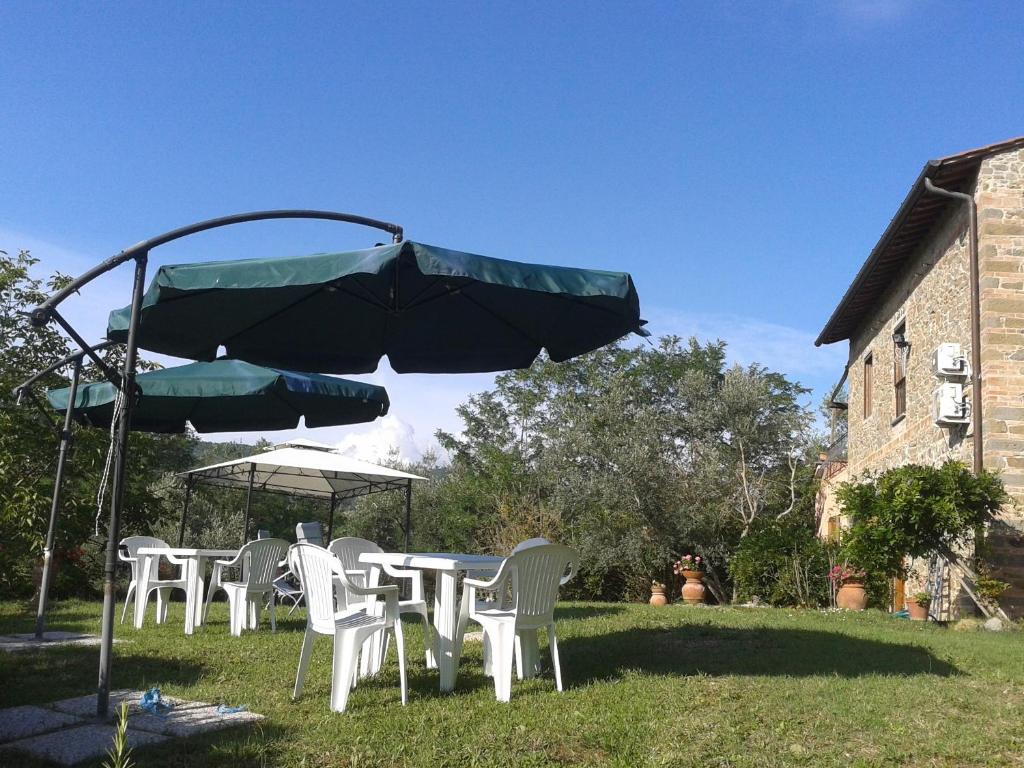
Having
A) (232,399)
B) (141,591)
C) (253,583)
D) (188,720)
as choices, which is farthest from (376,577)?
(141,591)

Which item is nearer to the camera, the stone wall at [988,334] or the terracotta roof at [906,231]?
the stone wall at [988,334]

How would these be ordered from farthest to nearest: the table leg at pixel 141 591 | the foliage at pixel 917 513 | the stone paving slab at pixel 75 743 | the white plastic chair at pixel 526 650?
the foliage at pixel 917 513 → the table leg at pixel 141 591 → the white plastic chair at pixel 526 650 → the stone paving slab at pixel 75 743

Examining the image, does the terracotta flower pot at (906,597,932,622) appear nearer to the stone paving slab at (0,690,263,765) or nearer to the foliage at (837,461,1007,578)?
the foliage at (837,461,1007,578)

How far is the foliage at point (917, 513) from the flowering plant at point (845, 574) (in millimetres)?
1871

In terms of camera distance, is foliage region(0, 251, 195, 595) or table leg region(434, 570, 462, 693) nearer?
table leg region(434, 570, 462, 693)

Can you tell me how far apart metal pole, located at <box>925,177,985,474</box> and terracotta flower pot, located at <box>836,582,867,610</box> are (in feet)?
9.01

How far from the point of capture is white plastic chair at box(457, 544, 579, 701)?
4.52m

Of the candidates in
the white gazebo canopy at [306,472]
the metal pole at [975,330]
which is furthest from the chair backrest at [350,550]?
the metal pole at [975,330]

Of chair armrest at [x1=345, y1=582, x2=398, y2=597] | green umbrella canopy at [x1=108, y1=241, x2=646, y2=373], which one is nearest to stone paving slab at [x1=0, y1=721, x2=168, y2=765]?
chair armrest at [x1=345, y1=582, x2=398, y2=597]

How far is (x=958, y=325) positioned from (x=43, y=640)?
987cm

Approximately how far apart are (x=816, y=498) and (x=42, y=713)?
15176 mm

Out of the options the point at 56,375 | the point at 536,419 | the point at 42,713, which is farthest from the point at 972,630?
the point at 536,419

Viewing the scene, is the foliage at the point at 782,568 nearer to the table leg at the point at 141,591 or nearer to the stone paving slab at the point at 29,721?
the table leg at the point at 141,591

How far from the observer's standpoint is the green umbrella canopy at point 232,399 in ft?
23.7
